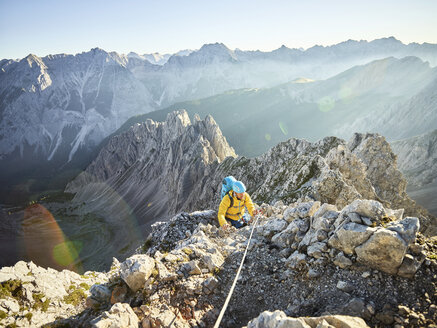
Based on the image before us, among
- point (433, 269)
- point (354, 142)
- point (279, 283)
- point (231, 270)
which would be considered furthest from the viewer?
point (354, 142)

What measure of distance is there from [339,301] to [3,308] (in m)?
14.4

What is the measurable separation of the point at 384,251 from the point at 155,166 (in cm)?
13242

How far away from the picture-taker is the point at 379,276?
6.95m

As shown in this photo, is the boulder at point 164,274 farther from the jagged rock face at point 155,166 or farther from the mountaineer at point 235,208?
the jagged rock face at point 155,166

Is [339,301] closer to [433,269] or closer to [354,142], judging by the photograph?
[433,269]

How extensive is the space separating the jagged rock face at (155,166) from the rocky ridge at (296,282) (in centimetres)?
7274

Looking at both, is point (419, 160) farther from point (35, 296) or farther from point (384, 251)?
point (35, 296)

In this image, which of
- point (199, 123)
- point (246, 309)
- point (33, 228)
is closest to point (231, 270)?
point (246, 309)

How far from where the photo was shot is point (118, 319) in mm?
6539

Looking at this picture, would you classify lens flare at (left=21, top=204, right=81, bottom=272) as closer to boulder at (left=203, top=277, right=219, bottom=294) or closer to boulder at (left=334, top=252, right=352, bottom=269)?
boulder at (left=203, top=277, right=219, bottom=294)

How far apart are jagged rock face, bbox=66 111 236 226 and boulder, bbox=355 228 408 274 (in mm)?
75549

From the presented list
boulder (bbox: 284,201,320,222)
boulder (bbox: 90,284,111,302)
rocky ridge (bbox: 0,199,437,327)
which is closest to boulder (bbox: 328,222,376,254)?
rocky ridge (bbox: 0,199,437,327)

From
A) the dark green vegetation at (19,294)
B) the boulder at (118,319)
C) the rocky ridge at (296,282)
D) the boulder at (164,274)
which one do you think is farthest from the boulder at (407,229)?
the dark green vegetation at (19,294)

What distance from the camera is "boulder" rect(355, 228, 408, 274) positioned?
6.91 metres
